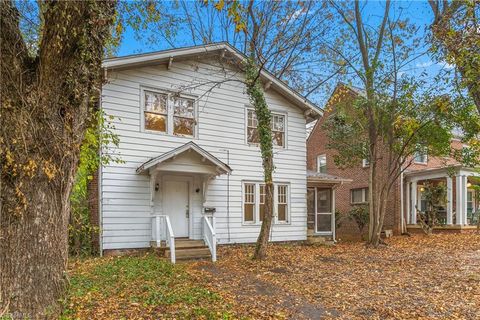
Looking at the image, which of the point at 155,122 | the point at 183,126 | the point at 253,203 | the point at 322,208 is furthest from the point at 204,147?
the point at 322,208

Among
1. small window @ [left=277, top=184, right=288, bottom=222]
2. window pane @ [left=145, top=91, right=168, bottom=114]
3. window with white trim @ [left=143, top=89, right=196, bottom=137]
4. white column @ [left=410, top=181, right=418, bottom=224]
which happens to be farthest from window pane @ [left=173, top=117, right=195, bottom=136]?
white column @ [left=410, top=181, right=418, bottom=224]

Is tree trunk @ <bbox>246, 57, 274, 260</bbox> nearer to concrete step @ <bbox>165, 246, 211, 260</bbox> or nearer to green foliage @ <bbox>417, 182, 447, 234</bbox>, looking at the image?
concrete step @ <bbox>165, 246, 211, 260</bbox>

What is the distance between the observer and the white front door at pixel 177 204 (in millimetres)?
11633

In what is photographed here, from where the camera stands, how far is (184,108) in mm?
12180

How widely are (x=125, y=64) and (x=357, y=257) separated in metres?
8.91

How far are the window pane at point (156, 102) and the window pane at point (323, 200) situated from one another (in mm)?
8984

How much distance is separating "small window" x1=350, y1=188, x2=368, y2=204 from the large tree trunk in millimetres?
18012

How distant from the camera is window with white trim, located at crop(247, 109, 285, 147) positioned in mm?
13500

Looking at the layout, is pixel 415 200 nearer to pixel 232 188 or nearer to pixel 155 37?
pixel 232 188

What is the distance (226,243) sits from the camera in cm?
1259

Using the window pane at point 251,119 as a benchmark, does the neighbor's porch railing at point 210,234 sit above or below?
below

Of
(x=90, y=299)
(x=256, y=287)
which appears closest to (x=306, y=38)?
(x=256, y=287)

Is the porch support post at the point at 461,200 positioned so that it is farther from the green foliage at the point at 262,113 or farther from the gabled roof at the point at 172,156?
the gabled roof at the point at 172,156

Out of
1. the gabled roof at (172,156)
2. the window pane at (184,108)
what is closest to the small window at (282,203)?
the gabled roof at (172,156)
